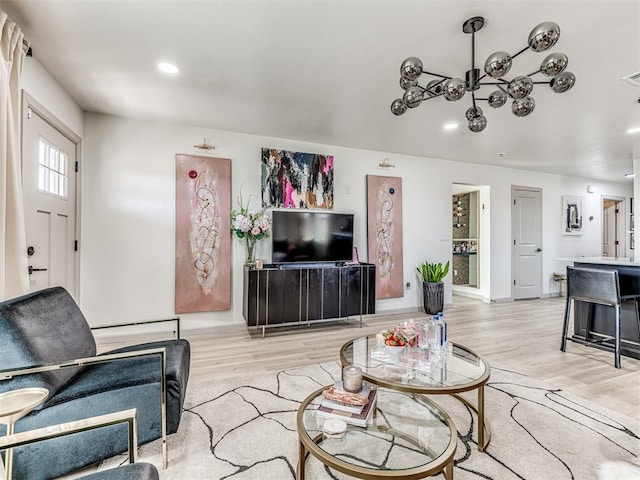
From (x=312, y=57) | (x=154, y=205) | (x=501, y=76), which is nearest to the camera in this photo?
(x=501, y=76)

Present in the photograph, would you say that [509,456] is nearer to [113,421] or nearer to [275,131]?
[113,421]

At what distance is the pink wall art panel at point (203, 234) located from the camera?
3768mm

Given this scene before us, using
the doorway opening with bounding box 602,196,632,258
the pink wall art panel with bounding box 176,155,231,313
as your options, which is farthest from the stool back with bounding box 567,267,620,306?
the doorway opening with bounding box 602,196,632,258

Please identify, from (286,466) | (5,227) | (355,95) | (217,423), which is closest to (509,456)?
(286,466)

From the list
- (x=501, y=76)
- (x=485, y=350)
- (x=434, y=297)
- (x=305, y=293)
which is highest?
(x=501, y=76)

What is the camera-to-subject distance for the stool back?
290cm

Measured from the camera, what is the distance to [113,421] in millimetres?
1117

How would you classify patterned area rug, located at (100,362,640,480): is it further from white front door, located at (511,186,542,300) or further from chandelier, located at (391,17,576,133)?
white front door, located at (511,186,542,300)

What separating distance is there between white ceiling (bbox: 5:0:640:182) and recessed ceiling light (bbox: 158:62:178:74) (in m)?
0.07

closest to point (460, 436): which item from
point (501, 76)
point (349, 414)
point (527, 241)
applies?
point (349, 414)

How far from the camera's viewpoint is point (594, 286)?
307 centimetres

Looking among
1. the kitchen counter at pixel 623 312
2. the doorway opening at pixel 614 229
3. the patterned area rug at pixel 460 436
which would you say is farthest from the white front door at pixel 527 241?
the patterned area rug at pixel 460 436

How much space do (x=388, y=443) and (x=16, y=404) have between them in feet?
4.94

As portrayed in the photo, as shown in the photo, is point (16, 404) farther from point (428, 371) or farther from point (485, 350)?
point (485, 350)
